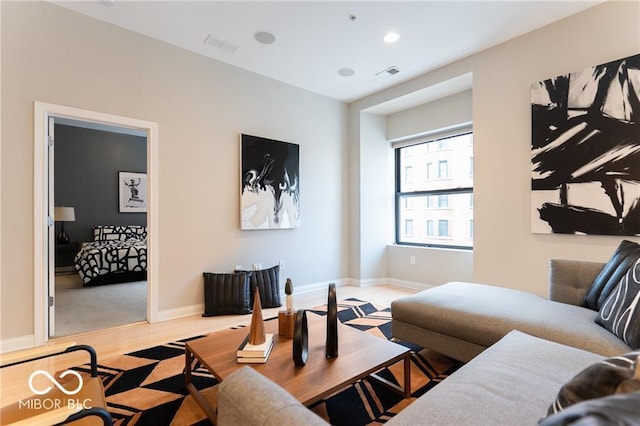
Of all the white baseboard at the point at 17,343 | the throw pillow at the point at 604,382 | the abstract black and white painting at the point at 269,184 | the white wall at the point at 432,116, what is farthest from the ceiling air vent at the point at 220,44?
the throw pillow at the point at 604,382

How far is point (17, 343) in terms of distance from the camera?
2.51 meters

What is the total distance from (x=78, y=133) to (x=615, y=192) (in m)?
8.28

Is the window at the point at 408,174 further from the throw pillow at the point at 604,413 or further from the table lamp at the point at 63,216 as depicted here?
the table lamp at the point at 63,216

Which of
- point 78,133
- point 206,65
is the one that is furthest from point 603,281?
point 78,133

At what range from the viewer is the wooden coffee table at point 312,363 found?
53.4 inches

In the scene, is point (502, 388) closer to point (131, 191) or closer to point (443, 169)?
point (443, 169)

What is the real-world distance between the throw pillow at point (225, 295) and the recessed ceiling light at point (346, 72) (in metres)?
2.82

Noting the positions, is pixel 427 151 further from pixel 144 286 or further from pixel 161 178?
pixel 144 286

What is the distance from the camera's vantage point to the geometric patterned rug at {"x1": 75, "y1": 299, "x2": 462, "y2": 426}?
1.63 meters

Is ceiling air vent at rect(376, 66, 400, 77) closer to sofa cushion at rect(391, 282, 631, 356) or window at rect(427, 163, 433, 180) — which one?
window at rect(427, 163, 433, 180)

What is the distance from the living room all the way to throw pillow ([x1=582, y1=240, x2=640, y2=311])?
806mm

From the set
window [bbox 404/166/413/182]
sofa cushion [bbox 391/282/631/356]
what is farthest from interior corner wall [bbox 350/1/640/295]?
window [bbox 404/166/413/182]

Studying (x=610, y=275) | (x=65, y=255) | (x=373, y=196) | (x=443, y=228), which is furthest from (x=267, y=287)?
(x=65, y=255)

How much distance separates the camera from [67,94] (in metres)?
2.73
